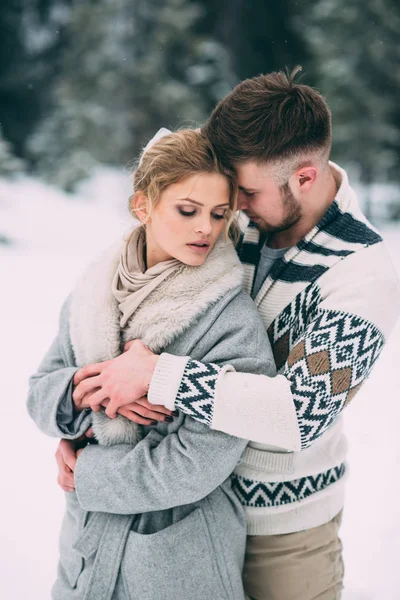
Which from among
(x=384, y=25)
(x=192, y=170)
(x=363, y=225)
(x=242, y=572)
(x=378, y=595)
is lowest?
(x=378, y=595)

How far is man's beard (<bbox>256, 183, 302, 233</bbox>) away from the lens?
5.99ft

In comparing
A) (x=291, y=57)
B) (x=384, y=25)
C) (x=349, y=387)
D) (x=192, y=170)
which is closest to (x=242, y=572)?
(x=349, y=387)

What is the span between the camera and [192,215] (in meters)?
1.71

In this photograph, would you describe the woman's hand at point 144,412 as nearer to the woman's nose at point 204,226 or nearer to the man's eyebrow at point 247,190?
the woman's nose at point 204,226

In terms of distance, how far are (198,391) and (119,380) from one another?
21 cm

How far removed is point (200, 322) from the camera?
1.64 metres

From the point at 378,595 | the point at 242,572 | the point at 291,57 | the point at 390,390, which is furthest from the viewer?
the point at 291,57

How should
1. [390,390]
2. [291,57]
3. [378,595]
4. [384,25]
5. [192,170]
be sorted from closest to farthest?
1. [192,170]
2. [378,595]
3. [390,390]
4. [384,25]
5. [291,57]

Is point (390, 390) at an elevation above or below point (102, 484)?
below

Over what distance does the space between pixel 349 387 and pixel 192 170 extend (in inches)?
27.4

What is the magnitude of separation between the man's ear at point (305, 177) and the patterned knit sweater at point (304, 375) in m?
0.09

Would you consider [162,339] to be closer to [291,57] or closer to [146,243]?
[146,243]

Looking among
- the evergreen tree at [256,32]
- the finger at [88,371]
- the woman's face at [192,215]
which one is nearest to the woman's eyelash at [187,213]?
the woman's face at [192,215]

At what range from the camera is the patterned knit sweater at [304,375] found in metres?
1.50
